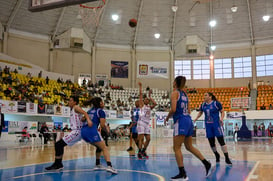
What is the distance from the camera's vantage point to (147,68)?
34.2m

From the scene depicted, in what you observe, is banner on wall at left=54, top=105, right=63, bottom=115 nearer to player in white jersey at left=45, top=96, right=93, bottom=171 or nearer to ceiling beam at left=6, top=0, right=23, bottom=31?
ceiling beam at left=6, top=0, right=23, bottom=31

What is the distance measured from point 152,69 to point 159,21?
5.66 meters

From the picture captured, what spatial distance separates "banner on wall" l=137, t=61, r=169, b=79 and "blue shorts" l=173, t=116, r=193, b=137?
93.4ft

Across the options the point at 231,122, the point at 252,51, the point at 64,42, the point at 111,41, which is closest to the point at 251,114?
the point at 231,122

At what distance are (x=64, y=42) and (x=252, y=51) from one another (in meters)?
20.4

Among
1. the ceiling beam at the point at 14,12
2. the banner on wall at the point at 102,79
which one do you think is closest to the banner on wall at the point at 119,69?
the banner on wall at the point at 102,79

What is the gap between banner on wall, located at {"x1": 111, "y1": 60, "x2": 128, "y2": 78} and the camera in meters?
33.6

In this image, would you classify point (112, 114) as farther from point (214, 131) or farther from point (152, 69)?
point (214, 131)

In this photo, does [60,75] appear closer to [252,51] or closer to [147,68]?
[147,68]

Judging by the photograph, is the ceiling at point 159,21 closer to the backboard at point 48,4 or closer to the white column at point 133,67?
the white column at point 133,67

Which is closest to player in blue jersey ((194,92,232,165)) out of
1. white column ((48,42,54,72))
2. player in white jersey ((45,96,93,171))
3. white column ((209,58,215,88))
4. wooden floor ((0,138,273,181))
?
wooden floor ((0,138,273,181))

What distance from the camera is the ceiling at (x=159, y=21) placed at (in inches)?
1111

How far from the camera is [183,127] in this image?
5555 millimetres

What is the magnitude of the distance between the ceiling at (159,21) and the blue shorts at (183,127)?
2410cm
